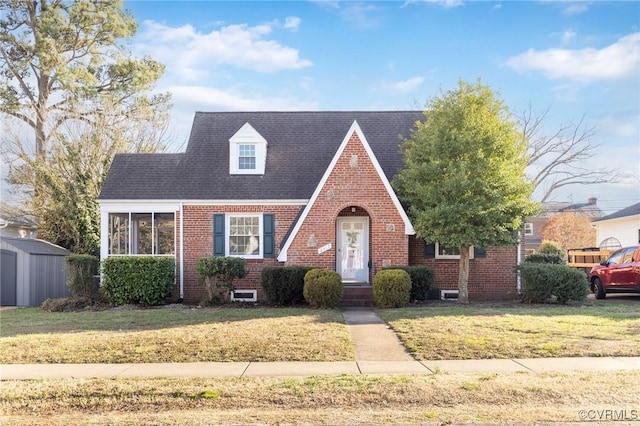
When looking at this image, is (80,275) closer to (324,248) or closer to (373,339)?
(324,248)

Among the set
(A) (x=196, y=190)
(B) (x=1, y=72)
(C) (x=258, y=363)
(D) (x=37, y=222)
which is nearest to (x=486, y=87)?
(A) (x=196, y=190)

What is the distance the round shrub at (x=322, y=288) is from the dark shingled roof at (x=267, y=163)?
417cm

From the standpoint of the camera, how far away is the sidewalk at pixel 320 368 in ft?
28.7

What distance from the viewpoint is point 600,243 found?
35.3 m

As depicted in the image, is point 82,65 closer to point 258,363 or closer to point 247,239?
point 247,239

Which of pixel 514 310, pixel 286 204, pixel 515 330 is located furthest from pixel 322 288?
pixel 515 330

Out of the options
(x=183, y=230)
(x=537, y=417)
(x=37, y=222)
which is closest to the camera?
Result: (x=537, y=417)

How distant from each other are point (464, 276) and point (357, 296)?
346 cm

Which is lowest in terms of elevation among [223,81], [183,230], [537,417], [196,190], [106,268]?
[537,417]

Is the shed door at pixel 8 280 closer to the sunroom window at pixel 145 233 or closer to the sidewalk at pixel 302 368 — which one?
the sunroom window at pixel 145 233

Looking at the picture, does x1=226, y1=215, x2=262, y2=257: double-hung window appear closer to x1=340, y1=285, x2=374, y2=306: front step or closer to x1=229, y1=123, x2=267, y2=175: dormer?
x1=229, y1=123, x2=267, y2=175: dormer

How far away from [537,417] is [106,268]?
15247 mm

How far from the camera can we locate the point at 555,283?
1755cm

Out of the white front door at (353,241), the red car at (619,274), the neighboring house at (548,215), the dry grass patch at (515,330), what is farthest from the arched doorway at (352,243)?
the neighboring house at (548,215)
